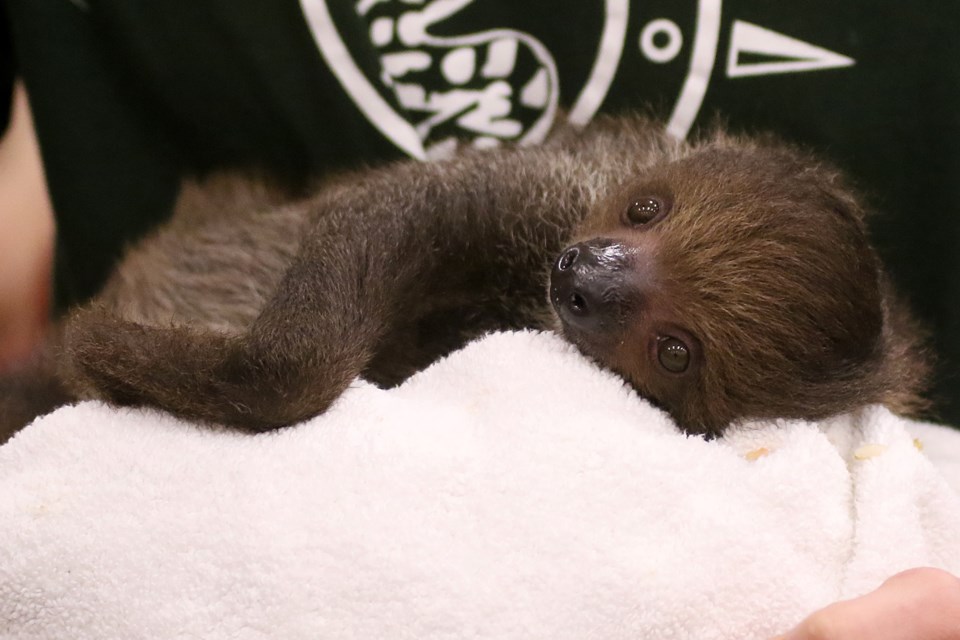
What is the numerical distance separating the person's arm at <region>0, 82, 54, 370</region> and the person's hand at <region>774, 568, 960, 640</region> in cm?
180

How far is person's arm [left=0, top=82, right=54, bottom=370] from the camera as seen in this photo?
2.00 meters

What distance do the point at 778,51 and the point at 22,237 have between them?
1.89 metres

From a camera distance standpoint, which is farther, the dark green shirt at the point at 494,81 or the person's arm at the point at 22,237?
the person's arm at the point at 22,237

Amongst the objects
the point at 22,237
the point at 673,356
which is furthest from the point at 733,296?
the point at 22,237

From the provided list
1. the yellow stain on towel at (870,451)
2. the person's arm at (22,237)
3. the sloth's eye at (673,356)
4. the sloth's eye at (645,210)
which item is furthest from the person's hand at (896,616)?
the person's arm at (22,237)

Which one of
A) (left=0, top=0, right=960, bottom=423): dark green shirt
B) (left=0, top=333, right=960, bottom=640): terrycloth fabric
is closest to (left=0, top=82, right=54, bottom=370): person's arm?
(left=0, top=0, right=960, bottom=423): dark green shirt

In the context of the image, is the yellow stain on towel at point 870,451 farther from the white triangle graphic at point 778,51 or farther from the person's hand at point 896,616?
the white triangle graphic at point 778,51

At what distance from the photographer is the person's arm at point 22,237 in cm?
200

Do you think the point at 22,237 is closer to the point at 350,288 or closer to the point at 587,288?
the point at 350,288

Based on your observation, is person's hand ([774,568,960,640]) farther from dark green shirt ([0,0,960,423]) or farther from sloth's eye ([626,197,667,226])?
dark green shirt ([0,0,960,423])

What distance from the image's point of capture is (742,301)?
1505 mm

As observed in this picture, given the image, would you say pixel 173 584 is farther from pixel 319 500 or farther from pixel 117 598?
pixel 319 500

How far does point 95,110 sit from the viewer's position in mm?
1950

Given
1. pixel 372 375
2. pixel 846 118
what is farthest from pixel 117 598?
pixel 846 118
